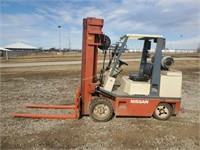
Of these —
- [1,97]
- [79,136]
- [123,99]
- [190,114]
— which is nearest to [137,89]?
[123,99]

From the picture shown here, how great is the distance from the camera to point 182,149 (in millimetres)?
4555

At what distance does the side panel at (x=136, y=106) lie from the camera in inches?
227

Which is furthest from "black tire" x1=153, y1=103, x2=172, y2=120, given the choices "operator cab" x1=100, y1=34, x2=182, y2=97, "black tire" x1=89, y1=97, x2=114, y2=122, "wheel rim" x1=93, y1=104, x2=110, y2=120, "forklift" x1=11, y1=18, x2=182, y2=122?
"wheel rim" x1=93, y1=104, x2=110, y2=120

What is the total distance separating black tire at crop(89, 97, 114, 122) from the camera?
5759 millimetres

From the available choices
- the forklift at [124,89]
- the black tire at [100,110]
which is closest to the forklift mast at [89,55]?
the forklift at [124,89]

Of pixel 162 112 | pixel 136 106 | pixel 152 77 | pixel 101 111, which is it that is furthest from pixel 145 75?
pixel 101 111

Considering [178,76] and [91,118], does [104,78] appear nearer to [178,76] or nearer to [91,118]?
[91,118]

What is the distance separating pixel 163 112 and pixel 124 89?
4.44ft

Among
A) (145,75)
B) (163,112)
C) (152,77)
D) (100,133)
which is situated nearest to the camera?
(100,133)

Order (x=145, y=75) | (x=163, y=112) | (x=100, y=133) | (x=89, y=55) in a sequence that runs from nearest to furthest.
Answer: (x=100, y=133) < (x=89, y=55) < (x=163, y=112) < (x=145, y=75)

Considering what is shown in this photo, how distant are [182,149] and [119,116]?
7.15ft

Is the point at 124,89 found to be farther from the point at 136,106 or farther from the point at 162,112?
the point at 162,112

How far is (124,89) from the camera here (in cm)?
616

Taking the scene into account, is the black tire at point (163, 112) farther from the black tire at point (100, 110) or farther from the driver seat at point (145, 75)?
the black tire at point (100, 110)
